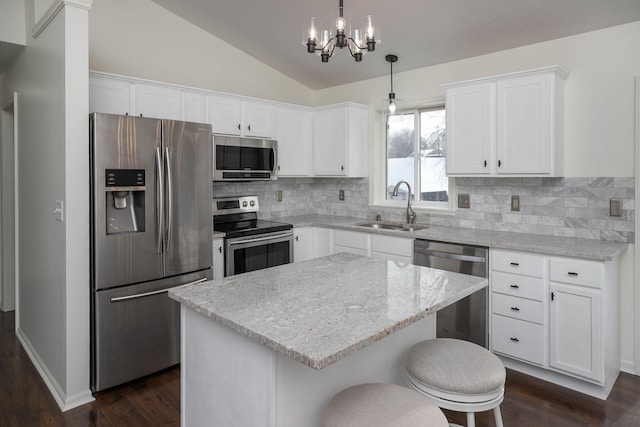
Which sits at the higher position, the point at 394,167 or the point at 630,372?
the point at 394,167

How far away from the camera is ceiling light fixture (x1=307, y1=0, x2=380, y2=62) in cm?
205

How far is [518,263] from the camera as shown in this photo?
9.44 ft

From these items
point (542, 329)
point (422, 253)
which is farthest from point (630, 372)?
point (422, 253)

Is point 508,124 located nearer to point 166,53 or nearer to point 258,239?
point 258,239

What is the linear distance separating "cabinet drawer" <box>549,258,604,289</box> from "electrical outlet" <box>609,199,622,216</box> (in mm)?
631

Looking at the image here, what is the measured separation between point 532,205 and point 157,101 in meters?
3.16

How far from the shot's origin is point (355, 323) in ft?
4.47

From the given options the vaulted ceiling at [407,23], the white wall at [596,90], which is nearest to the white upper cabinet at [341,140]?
the vaulted ceiling at [407,23]

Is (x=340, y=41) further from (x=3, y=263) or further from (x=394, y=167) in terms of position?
(x=3, y=263)

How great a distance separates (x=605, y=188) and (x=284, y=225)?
261 cm

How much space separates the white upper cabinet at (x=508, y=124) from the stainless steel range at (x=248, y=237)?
1695 mm

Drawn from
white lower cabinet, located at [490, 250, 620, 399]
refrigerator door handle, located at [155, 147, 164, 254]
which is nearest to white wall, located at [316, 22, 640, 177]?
white lower cabinet, located at [490, 250, 620, 399]

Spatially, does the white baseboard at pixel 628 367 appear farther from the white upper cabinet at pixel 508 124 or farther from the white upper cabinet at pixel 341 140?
the white upper cabinet at pixel 341 140

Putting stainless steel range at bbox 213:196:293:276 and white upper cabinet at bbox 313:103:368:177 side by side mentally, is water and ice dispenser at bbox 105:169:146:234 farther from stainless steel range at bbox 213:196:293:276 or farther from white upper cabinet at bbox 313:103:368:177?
white upper cabinet at bbox 313:103:368:177
